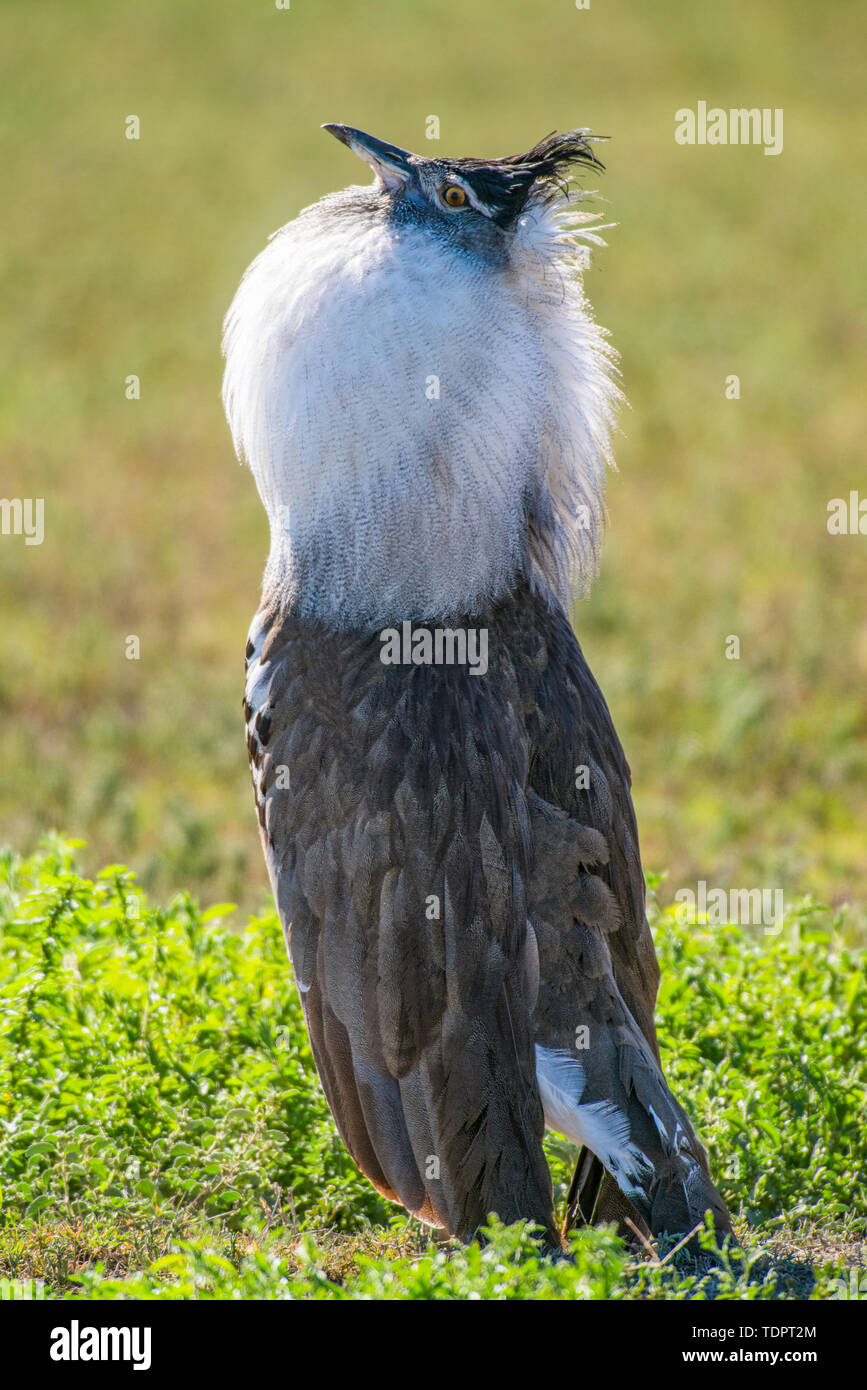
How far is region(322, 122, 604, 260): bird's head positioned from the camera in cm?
331

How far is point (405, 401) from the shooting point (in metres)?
3.24

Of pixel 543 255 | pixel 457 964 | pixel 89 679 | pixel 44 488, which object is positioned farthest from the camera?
pixel 44 488

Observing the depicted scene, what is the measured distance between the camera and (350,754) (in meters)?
3.24

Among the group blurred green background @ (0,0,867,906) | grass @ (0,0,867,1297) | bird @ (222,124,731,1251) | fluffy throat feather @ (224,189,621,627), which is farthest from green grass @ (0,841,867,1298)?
blurred green background @ (0,0,867,906)

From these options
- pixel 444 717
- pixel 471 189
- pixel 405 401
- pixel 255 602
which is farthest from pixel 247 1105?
pixel 255 602

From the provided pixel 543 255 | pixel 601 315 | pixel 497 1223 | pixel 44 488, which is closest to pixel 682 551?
pixel 44 488

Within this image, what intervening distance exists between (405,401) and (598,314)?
12738 millimetres

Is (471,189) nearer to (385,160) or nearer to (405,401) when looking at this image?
(385,160)

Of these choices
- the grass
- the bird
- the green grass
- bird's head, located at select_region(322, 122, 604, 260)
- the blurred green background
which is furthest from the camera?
the blurred green background

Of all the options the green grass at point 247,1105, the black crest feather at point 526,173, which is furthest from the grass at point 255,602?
the black crest feather at point 526,173

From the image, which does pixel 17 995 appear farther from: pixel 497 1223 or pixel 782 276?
pixel 782 276

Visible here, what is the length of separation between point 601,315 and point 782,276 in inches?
105

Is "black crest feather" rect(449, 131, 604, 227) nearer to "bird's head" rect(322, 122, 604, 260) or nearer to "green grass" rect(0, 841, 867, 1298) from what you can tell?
"bird's head" rect(322, 122, 604, 260)

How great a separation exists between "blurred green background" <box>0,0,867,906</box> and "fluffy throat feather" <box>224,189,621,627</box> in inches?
116
